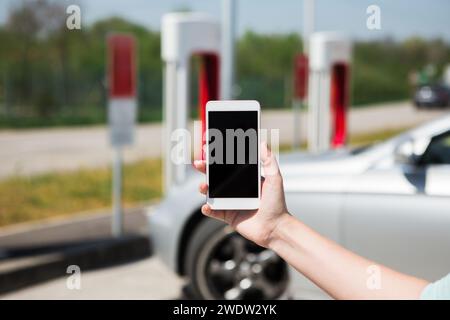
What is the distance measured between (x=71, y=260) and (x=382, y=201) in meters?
2.89

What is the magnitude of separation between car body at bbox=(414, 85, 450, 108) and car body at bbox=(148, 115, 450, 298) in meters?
39.2

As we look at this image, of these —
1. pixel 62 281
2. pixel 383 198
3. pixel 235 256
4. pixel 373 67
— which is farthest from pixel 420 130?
pixel 373 67

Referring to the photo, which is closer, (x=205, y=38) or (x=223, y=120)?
(x=223, y=120)

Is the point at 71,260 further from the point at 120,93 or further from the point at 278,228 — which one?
the point at 278,228

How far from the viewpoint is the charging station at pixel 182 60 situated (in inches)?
268

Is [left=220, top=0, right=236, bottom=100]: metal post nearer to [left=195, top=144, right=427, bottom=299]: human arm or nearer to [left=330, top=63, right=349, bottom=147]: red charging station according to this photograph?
[left=330, top=63, right=349, bottom=147]: red charging station

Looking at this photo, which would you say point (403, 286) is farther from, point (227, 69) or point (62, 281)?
point (227, 69)

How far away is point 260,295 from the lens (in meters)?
4.59

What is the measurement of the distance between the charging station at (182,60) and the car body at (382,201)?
2.28m

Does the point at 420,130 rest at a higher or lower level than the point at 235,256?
higher

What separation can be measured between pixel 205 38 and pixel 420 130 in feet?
9.98

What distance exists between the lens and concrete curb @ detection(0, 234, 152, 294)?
5.55m

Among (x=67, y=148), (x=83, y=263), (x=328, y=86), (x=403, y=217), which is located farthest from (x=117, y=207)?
(x=67, y=148)

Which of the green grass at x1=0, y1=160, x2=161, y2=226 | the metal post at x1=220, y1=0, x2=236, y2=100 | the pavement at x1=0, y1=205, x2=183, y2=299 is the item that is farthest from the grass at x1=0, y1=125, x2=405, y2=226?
the metal post at x1=220, y1=0, x2=236, y2=100
